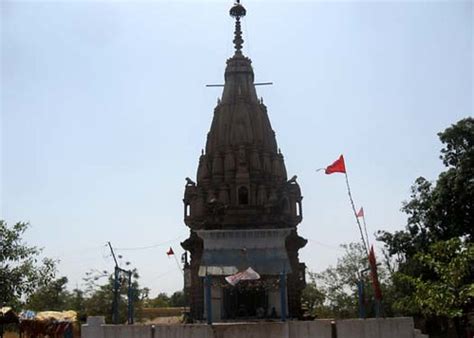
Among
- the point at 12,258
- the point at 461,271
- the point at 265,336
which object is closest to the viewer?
the point at 265,336

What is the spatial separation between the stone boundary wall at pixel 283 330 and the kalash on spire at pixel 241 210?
54.5ft

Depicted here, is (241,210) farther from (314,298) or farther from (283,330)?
(283,330)

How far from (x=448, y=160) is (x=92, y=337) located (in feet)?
100

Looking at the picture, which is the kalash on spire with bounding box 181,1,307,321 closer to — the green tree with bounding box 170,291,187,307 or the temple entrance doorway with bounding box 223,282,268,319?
the temple entrance doorway with bounding box 223,282,268,319

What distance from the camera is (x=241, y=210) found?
42.3 meters

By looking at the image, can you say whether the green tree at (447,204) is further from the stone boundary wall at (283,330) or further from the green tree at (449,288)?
the stone boundary wall at (283,330)

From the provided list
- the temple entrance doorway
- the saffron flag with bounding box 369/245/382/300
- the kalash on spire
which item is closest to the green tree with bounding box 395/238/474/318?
the saffron flag with bounding box 369/245/382/300

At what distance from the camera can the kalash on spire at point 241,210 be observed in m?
35.2

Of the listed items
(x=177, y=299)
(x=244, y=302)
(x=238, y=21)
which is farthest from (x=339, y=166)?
(x=177, y=299)

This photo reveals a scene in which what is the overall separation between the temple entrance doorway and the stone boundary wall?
18.2 meters

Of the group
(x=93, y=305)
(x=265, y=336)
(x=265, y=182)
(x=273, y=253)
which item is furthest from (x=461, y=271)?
(x=93, y=305)

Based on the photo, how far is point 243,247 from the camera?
3609cm

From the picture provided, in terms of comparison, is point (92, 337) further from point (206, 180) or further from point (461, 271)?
point (206, 180)

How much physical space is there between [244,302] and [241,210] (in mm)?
8488
